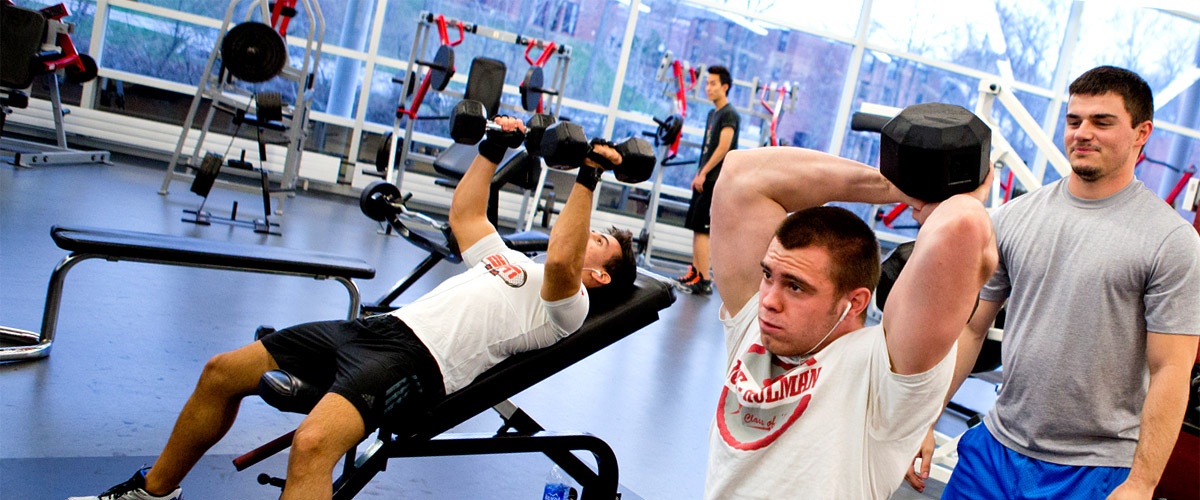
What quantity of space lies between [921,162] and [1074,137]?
84cm

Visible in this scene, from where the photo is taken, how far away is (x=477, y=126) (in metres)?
2.29

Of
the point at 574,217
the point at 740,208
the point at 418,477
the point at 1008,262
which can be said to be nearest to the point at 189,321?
the point at 418,477

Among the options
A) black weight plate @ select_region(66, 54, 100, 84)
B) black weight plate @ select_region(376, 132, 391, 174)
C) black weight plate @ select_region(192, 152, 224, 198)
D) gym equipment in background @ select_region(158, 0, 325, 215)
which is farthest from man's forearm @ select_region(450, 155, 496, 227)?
black weight plate @ select_region(66, 54, 100, 84)

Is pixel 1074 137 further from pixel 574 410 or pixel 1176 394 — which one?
pixel 574 410

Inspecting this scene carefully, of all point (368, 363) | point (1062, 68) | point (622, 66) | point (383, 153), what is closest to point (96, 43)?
point (383, 153)

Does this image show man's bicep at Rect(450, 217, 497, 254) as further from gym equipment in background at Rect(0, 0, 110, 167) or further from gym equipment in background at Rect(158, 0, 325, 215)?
gym equipment in background at Rect(0, 0, 110, 167)

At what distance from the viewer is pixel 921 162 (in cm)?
90

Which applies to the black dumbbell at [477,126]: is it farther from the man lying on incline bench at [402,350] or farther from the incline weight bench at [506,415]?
the incline weight bench at [506,415]

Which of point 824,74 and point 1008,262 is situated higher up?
point 824,74

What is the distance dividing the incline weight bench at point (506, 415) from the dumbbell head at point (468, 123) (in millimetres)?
578

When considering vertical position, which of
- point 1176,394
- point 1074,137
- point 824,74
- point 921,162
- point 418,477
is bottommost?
point 418,477

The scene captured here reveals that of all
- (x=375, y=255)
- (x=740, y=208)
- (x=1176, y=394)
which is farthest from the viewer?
(x=375, y=255)

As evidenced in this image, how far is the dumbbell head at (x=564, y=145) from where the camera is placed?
68.1 inches

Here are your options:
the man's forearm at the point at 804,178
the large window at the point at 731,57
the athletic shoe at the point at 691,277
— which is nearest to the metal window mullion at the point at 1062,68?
the large window at the point at 731,57
